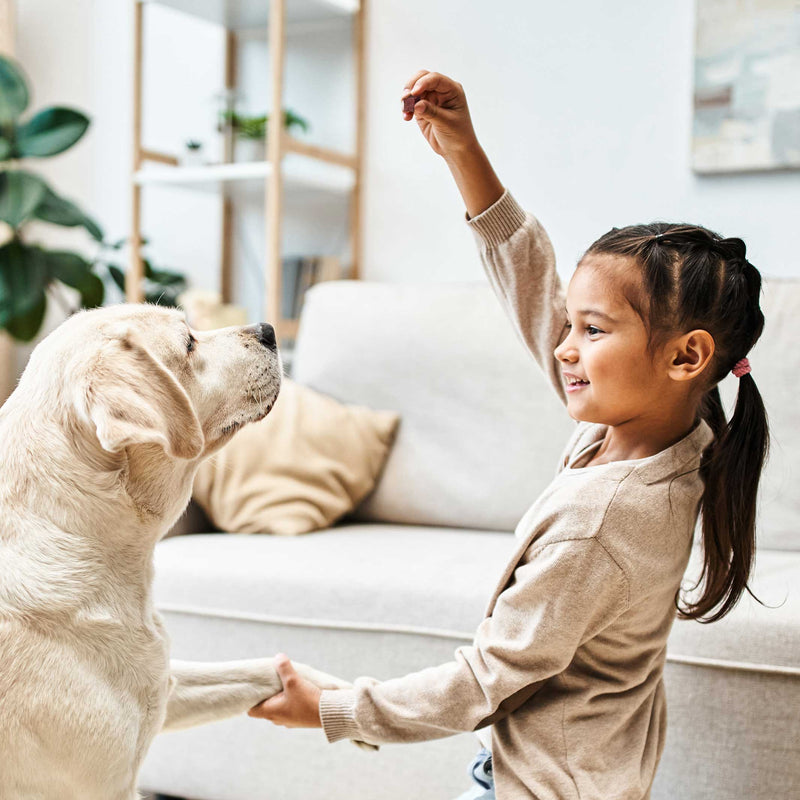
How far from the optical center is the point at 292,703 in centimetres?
131

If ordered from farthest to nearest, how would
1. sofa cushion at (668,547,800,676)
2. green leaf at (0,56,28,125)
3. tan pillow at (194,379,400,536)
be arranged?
green leaf at (0,56,28,125), tan pillow at (194,379,400,536), sofa cushion at (668,547,800,676)

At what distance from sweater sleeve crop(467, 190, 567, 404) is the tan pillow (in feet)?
2.96

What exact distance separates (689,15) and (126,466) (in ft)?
6.95

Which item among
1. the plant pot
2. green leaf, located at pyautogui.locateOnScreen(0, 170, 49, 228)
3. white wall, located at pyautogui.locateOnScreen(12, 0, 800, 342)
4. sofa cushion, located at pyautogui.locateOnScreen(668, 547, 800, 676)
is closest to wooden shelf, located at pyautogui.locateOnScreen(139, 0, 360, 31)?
white wall, located at pyautogui.locateOnScreen(12, 0, 800, 342)

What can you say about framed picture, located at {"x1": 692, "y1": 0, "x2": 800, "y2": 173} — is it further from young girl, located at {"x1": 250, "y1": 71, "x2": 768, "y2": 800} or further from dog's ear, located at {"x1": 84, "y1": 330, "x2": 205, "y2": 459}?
dog's ear, located at {"x1": 84, "y1": 330, "x2": 205, "y2": 459}

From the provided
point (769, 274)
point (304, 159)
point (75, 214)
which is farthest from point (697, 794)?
point (75, 214)

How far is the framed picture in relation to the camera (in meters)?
2.43

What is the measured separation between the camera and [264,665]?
1.36 metres

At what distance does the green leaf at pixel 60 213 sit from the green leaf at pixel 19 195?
29 millimetres

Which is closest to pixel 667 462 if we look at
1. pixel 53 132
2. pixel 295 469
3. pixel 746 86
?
pixel 295 469

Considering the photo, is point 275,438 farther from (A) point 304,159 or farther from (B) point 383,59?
(B) point 383,59

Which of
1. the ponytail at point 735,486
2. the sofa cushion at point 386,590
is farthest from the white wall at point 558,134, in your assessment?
the ponytail at point 735,486

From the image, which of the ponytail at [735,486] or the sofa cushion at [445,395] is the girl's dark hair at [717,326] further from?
the sofa cushion at [445,395]

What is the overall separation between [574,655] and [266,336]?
59 centimetres
